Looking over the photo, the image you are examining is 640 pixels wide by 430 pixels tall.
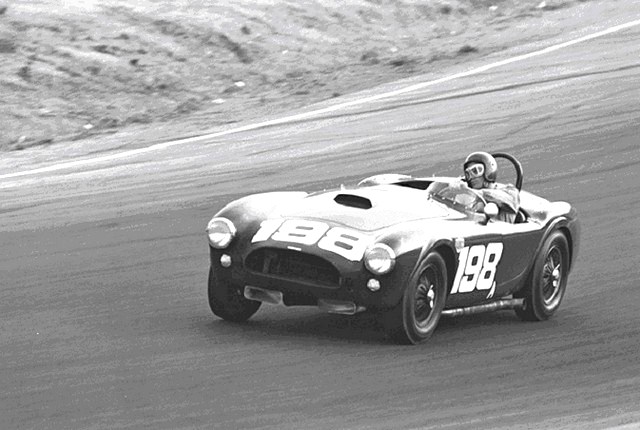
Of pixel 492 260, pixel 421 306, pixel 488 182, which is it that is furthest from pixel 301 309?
pixel 488 182

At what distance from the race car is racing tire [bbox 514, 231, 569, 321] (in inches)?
0.9

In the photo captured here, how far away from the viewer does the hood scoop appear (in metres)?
8.74

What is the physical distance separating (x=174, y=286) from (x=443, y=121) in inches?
270

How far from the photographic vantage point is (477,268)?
8.95 m

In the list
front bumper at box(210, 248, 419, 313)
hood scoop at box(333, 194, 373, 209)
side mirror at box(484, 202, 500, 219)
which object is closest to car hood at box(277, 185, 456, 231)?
hood scoop at box(333, 194, 373, 209)

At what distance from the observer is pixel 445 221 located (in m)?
8.80

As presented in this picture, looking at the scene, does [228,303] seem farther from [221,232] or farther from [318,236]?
[318,236]

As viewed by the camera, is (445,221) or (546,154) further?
(546,154)

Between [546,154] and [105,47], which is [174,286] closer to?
[546,154]

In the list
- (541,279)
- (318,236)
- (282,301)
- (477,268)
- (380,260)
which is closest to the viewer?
(380,260)

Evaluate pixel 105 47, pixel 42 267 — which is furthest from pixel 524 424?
pixel 105 47

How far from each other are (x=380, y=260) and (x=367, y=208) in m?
0.52

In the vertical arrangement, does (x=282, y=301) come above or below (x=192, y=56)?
above

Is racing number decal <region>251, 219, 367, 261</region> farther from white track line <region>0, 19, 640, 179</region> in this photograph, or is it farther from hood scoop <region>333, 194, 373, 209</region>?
white track line <region>0, 19, 640, 179</region>
